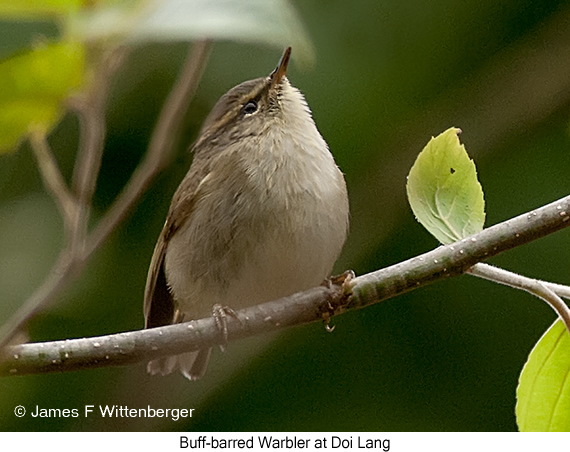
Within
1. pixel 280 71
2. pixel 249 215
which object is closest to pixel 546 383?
pixel 249 215

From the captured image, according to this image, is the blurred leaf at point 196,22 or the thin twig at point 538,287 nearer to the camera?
the blurred leaf at point 196,22

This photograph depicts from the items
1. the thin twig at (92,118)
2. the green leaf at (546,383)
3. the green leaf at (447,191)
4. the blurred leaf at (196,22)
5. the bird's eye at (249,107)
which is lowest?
the green leaf at (546,383)

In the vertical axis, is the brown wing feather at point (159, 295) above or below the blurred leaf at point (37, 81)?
above

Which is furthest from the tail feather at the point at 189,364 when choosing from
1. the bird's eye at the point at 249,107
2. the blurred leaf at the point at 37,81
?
the blurred leaf at the point at 37,81

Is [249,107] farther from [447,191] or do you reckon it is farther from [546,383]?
[546,383]

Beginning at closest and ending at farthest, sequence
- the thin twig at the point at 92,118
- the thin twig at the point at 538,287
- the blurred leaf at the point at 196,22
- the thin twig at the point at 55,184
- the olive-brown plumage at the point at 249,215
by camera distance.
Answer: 1. the blurred leaf at the point at 196,22
2. the thin twig at the point at 92,118
3. the thin twig at the point at 55,184
4. the thin twig at the point at 538,287
5. the olive-brown plumage at the point at 249,215

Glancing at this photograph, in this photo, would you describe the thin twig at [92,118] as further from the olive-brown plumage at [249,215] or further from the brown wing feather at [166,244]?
the brown wing feather at [166,244]

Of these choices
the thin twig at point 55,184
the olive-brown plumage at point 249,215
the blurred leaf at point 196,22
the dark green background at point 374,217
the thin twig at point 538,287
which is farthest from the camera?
the dark green background at point 374,217

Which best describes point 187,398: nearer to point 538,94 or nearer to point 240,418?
point 240,418
